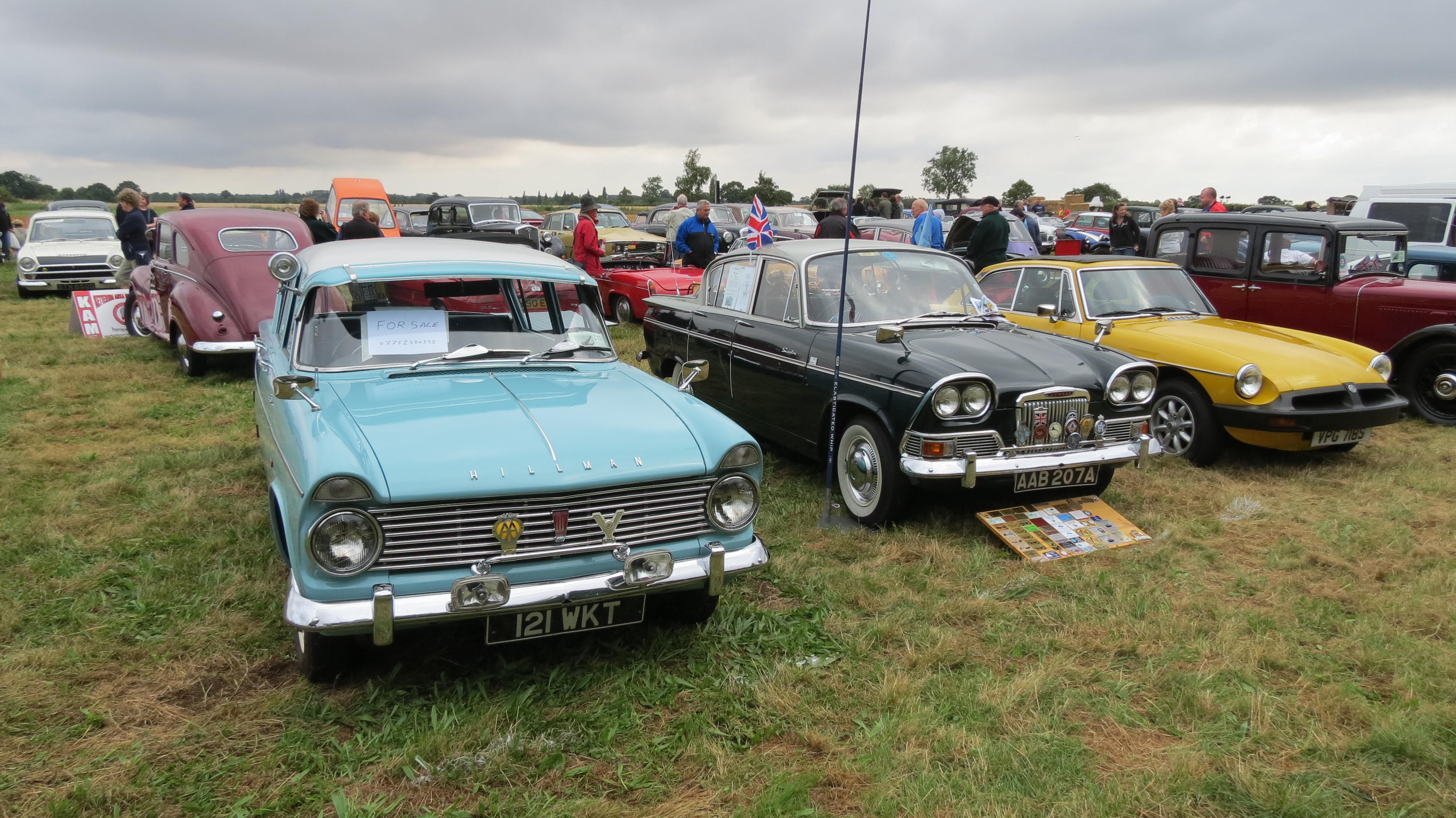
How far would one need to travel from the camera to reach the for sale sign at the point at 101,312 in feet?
37.0

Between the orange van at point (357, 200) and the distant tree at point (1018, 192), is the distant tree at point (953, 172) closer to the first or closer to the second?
the distant tree at point (1018, 192)

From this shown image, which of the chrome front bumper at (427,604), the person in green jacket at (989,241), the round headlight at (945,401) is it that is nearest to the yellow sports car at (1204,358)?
the round headlight at (945,401)

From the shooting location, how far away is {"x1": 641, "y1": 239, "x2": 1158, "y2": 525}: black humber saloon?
16.0ft

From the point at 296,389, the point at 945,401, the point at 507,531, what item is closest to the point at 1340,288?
the point at 945,401

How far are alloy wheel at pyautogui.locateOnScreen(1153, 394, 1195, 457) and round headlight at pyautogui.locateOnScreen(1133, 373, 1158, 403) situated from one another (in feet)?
4.17

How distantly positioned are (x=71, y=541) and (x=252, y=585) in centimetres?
129

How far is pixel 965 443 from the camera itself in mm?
4848

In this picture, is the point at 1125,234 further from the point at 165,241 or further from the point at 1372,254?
the point at 165,241

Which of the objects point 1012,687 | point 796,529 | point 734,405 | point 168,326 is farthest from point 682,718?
point 168,326

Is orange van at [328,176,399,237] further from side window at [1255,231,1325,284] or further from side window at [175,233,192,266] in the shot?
side window at [1255,231,1325,284]

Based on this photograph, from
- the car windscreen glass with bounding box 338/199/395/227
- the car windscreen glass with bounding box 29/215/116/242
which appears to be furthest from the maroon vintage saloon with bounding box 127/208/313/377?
the car windscreen glass with bounding box 338/199/395/227

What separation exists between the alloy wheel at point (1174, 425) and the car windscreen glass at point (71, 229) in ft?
57.3

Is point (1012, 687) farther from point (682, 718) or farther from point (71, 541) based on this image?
point (71, 541)

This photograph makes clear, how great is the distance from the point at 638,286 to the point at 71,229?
40.1 feet
